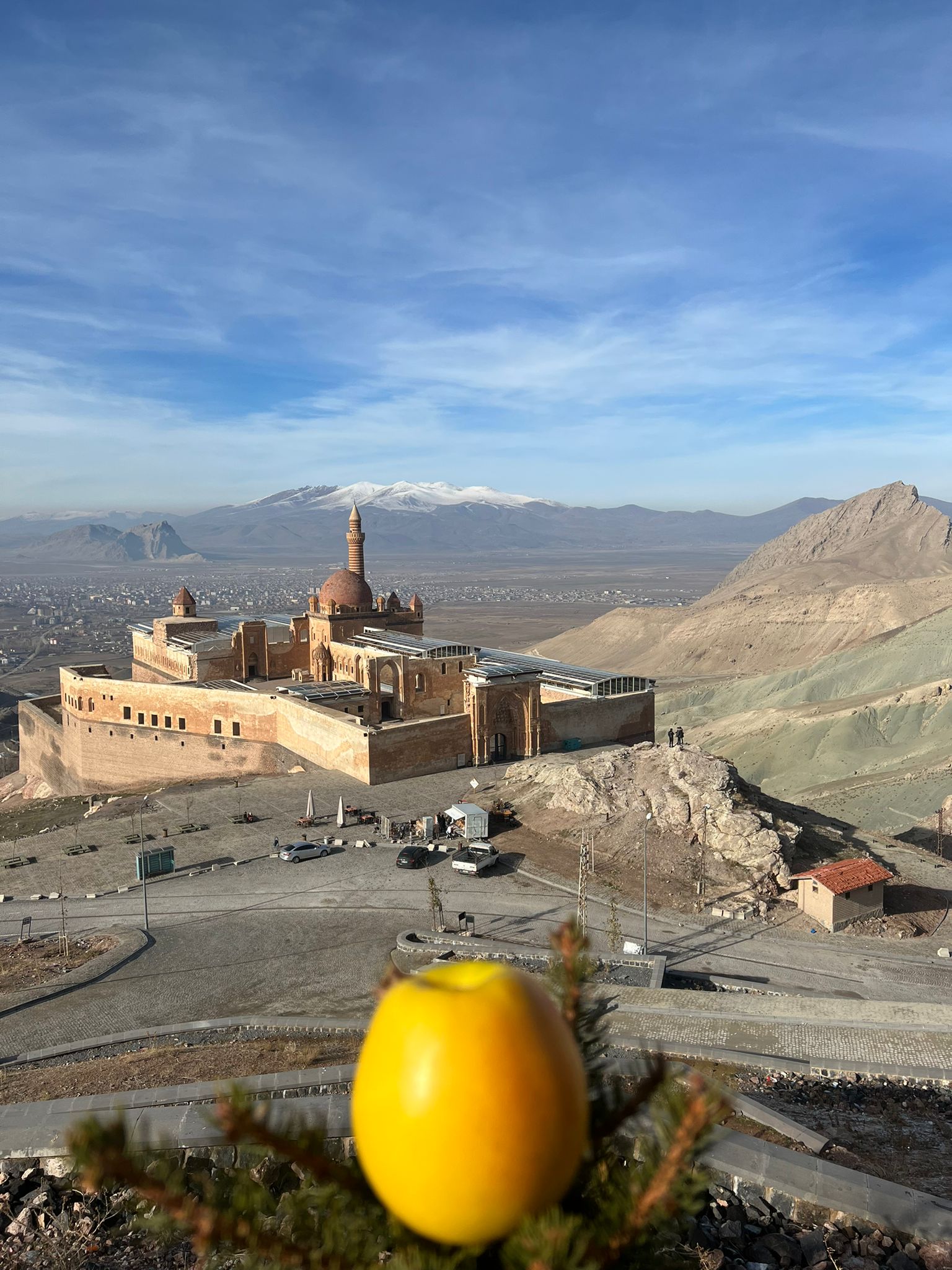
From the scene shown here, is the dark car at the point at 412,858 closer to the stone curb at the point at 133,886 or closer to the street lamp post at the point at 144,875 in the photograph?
the stone curb at the point at 133,886

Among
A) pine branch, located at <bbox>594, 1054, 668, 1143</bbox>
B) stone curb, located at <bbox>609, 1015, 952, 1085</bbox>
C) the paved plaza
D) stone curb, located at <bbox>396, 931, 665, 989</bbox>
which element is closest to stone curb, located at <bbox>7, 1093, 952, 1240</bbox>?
pine branch, located at <bbox>594, 1054, 668, 1143</bbox>

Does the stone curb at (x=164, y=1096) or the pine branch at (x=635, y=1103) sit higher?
the pine branch at (x=635, y=1103)

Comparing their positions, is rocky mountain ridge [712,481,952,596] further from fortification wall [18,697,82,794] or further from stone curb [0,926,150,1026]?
stone curb [0,926,150,1026]

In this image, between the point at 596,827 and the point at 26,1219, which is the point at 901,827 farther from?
the point at 26,1219

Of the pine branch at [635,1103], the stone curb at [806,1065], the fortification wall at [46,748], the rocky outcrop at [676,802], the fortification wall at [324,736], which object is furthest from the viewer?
the fortification wall at [46,748]

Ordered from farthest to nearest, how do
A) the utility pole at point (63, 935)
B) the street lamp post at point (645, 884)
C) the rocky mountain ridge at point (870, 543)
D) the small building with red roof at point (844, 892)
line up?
the rocky mountain ridge at point (870, 543) → the small building with red roof at point (844, 892) → the street lamp post at point (645, 884) → the utility pole at point (63, 935)

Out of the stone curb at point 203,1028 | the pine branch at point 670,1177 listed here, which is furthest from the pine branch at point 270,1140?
the stone curb at point 203,1028
